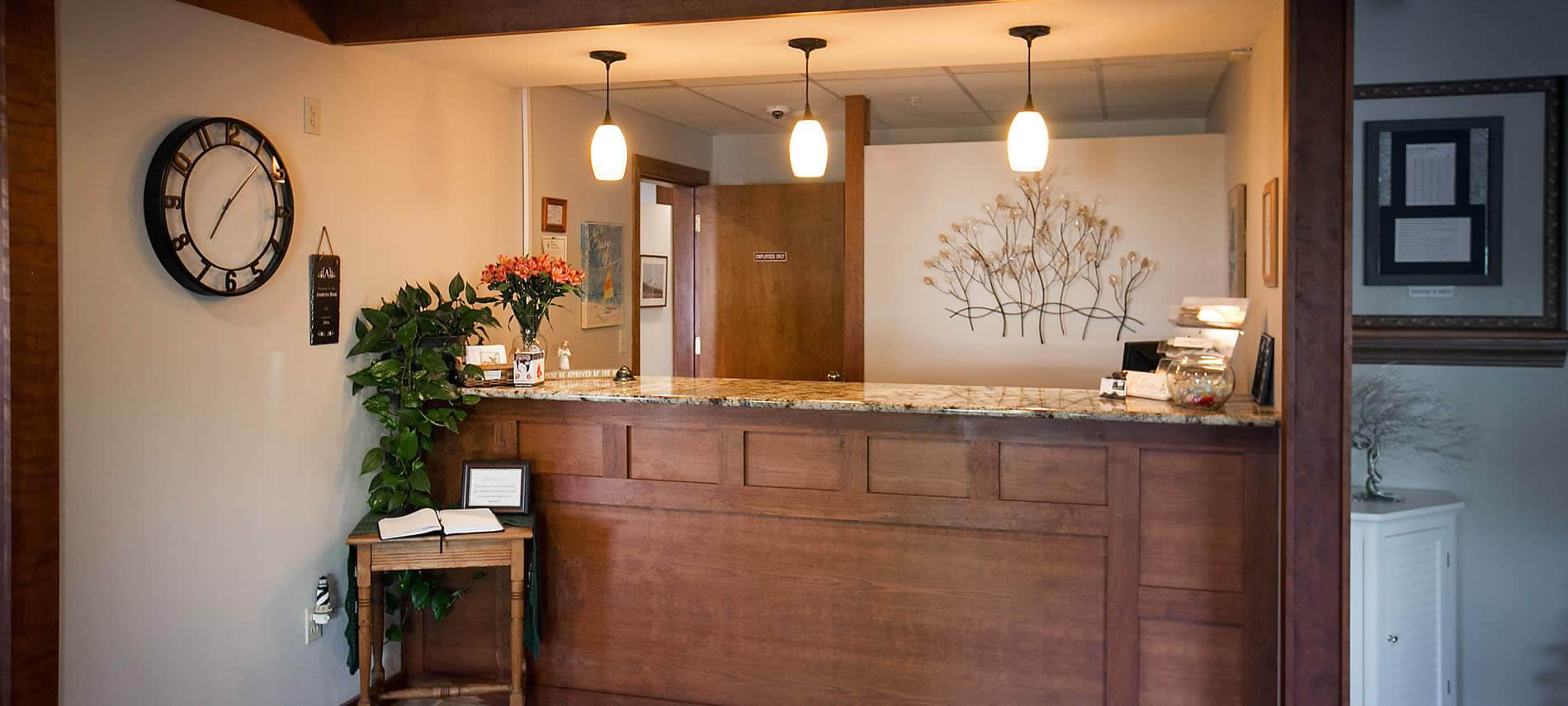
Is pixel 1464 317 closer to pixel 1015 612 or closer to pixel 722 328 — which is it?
pixel 1015 612

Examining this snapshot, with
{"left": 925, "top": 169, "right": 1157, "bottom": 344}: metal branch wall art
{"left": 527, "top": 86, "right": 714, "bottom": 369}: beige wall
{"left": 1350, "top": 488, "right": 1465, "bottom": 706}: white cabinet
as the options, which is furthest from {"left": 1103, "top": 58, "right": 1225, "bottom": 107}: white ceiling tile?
{"left": 527, "top": 86, "right": 714, "bottom": 369}: beige wall

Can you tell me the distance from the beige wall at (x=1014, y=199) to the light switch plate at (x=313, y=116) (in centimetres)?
267

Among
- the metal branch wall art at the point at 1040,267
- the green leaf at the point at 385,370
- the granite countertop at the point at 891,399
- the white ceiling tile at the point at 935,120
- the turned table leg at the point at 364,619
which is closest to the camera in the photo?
the granite countertop at the point at 891,399

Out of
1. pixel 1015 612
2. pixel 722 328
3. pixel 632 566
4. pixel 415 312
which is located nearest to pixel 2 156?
pixel 415 312

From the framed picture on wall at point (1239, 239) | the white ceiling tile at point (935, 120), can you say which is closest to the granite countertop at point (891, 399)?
the framed picture on wall at point (1239, 239)

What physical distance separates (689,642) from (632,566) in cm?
30

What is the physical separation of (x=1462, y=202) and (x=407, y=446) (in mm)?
3577

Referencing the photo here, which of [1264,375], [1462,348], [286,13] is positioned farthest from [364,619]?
[1462,348]

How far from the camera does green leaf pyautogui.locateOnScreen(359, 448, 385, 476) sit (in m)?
3.50

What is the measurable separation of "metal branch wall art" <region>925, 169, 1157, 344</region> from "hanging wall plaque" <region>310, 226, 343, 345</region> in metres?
2.78

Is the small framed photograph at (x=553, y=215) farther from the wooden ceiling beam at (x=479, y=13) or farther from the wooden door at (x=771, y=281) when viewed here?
the wooden door at (x=771, y=281)

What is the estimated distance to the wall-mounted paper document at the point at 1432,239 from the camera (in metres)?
3.66

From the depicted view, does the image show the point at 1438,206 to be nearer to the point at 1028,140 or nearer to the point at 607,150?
the point at 1028,140

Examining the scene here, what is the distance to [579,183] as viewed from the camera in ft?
16.2
